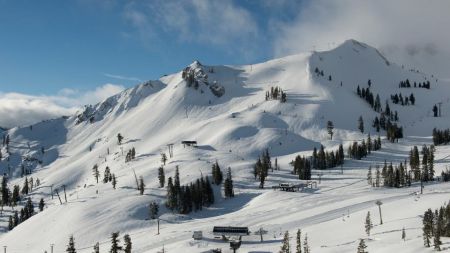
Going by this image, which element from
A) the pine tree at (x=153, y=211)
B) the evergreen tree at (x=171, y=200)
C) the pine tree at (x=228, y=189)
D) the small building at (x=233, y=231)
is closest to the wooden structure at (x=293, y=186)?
the pine tree at (x=228, y=189)

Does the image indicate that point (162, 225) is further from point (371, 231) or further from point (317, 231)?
point (371, 231)

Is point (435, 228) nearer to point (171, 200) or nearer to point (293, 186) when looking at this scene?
point (293, 186)

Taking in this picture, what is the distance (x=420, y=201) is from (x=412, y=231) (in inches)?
1248

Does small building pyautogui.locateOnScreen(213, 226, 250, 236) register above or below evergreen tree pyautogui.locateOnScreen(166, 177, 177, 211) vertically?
below

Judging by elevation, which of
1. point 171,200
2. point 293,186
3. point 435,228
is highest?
point 293,186

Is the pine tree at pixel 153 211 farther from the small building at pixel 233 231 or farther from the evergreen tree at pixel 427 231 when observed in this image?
the evergreen tree at pixel 427 231

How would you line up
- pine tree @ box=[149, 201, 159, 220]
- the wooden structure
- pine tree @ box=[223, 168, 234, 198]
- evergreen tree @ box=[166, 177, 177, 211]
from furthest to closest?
pine tree @ box=[223, 168, 234, 198] → the wooden structure → evergreen tree @ box=[166, 177, 177, 211] → pine tree @ box=[149, 201, 159, 220]

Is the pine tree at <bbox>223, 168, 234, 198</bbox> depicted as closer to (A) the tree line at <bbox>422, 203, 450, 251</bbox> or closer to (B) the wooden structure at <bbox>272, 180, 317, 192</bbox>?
(B) the wooden structure at <bbox>272, 180, 317, 192</bbox>

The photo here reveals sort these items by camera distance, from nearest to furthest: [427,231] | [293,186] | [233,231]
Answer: [427,231] < [233,231] < [293,186]

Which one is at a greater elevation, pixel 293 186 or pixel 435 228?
pixel 293 186

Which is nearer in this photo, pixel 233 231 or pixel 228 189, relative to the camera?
pixel 233 231

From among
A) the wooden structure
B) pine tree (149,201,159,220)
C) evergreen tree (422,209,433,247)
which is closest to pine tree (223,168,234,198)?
the wooden structure

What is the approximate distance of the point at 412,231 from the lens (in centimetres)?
9106

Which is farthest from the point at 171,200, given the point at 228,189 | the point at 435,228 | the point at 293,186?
the point at 435,228
